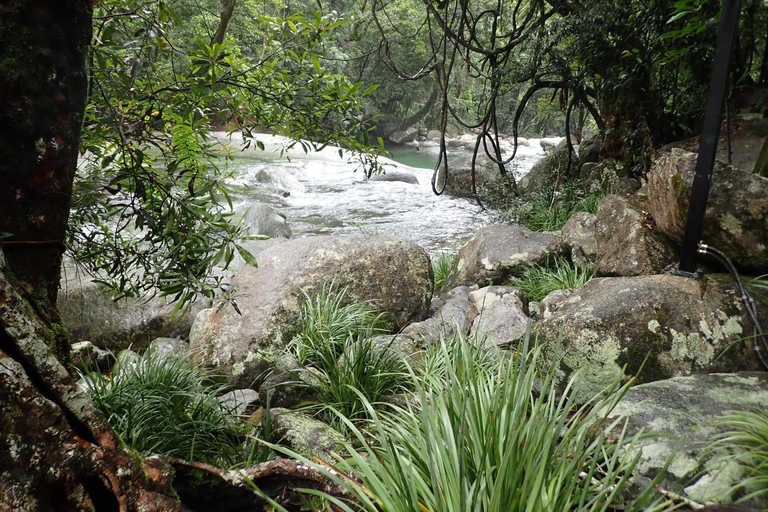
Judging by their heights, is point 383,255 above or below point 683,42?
below

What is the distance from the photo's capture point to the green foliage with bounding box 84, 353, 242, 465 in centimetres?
210

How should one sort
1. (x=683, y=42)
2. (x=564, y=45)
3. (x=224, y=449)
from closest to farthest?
1. (x=224, y=449)
2. (x=683, y=42)
3. (x=564, y=45)

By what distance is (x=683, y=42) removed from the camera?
4.90 meters

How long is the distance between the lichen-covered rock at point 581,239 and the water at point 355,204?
2.92 metres

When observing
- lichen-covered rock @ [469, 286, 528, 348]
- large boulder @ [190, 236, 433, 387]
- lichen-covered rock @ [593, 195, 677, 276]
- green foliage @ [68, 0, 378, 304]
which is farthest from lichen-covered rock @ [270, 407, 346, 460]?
lichen-covered rock @ [593, 195, 677, 276]

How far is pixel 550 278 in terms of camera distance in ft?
16.0

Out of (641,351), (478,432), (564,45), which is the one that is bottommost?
(641,351)

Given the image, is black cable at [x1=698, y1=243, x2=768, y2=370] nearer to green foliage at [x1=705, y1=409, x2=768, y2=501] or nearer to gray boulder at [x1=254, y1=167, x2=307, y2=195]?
green foliage at [x1=705, y1=409, x2=768, y2=501]

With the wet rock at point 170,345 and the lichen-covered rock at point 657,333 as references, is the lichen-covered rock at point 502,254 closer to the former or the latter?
the lichen-covered rock at point 657,333

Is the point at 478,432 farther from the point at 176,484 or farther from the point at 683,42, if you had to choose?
the point at 683,42

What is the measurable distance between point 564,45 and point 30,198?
7.44 meters

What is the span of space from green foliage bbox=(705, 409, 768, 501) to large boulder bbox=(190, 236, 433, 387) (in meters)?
2.74

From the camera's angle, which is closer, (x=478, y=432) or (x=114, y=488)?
(x=114, y=488)

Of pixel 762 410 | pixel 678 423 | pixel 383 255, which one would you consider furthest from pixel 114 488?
pixel 383 255
